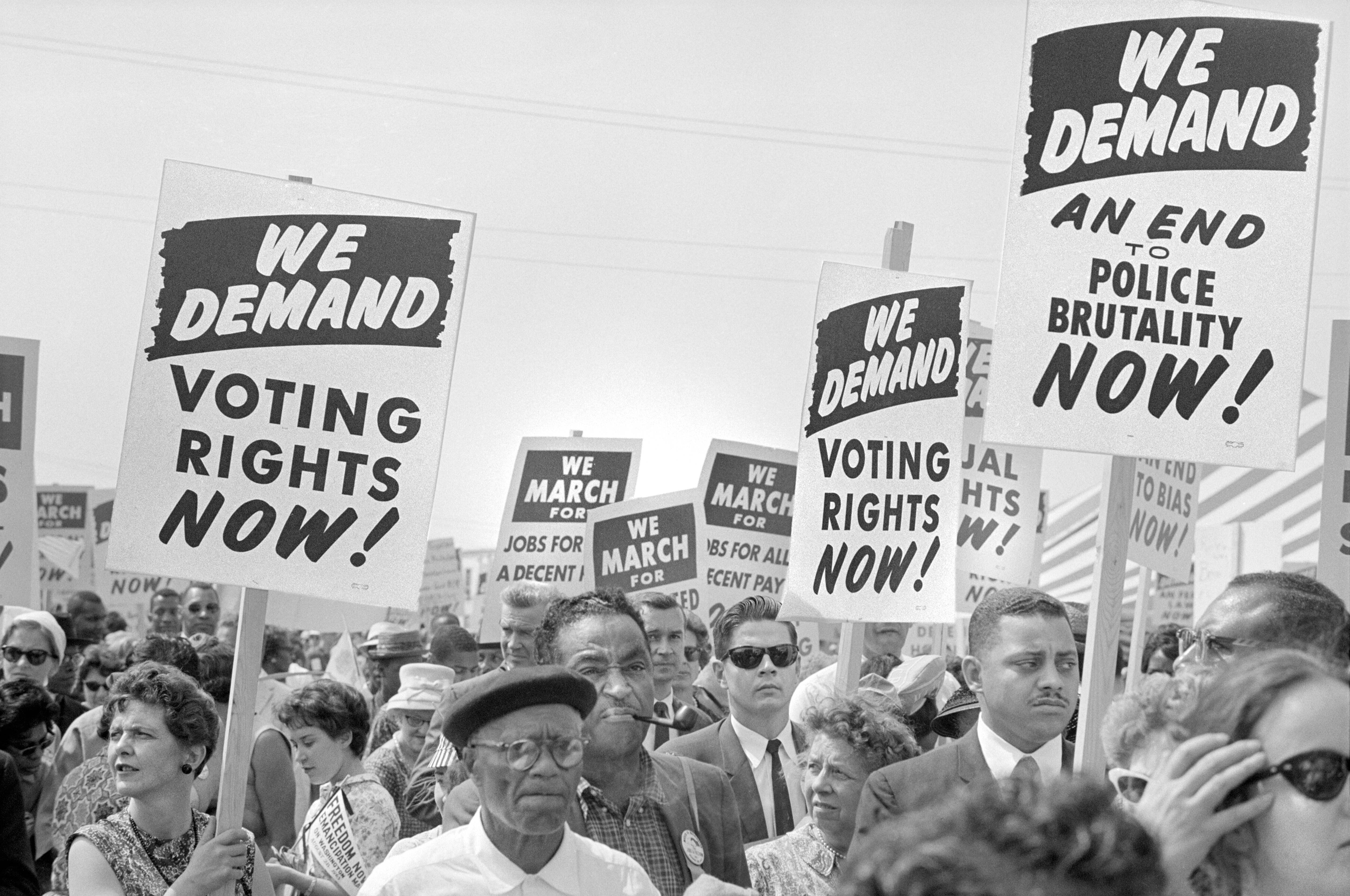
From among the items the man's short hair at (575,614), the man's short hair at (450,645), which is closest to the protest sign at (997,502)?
the man's short hair at (450,645)

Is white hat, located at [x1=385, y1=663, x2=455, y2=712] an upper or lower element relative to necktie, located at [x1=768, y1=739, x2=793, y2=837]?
upper

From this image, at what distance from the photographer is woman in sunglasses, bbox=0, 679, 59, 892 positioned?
639 cm

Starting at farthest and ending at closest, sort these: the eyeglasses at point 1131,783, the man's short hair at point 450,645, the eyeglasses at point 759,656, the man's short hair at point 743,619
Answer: the man's short hair at point 450,645 → the man's short hair at point 743,619 → the eyeglasses at point 759,656 → the eyeglasses at point 1131,783

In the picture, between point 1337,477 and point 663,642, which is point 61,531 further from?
point 1337,477

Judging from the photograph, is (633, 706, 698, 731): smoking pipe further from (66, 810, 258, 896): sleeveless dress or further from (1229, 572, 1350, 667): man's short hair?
(1229, 572, 1350, 667): man's short hair

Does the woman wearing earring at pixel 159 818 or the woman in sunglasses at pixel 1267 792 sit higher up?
the woman in sunglasses at pixel 1267 792

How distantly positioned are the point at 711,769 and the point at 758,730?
1773 mm

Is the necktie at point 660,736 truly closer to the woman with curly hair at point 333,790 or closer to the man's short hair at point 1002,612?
the woman with curly hair at point 333,790

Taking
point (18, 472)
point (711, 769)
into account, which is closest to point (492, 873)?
point (711, 769)

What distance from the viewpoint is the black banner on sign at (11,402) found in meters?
8.23

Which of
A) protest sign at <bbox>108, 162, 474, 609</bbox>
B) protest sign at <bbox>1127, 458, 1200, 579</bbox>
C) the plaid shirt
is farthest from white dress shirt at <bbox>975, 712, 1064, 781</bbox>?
protest sign at <bbox>1127, 458, 1200, 579</bbox>

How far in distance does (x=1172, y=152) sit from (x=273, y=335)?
3.10 m

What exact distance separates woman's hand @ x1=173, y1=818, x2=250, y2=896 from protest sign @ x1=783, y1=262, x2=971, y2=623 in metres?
3.05

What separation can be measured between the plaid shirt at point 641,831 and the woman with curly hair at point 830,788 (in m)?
0.42
